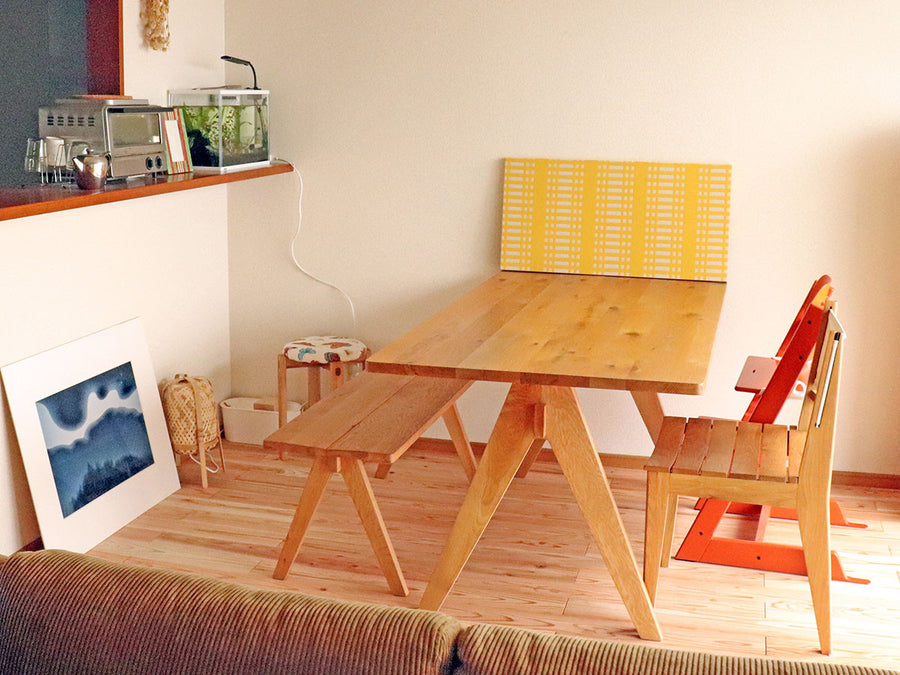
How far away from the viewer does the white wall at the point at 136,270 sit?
120 inches

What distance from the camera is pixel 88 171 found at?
3.00m

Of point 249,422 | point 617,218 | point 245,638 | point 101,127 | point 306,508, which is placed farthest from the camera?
point 249,422

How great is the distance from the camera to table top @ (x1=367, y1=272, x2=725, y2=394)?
7.97ft

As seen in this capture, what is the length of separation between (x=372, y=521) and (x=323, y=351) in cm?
117

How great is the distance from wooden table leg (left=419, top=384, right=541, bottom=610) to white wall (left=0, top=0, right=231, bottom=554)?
1.31 m

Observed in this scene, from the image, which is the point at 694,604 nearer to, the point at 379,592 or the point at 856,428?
the point at 379,592

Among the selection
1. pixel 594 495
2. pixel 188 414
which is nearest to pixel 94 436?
pixel 188 414

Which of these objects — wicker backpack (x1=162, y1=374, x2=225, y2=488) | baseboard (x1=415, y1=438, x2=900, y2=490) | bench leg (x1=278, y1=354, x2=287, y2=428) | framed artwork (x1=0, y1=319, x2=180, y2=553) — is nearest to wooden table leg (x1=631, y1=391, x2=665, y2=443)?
baseboard (x1=415, y1=438, x2=900, y2=490)

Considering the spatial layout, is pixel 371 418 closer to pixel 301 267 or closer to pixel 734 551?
pixel 734 551

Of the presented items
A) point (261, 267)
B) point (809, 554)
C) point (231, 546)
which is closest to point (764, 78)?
point (809, 554)

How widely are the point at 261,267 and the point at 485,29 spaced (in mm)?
1341

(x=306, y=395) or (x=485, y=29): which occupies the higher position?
(x=485, y=29)

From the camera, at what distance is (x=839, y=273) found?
379 centimetres

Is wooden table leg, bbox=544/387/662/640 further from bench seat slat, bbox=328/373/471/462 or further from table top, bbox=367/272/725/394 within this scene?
bench seat slat, bbox=328/373/471/462
